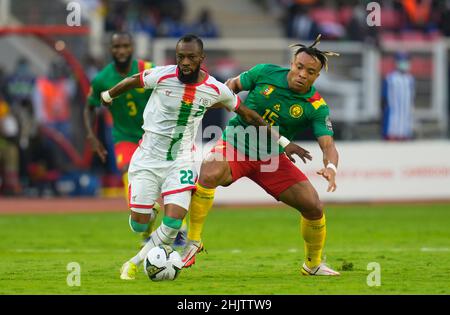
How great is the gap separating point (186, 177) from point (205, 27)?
17027 millimetres

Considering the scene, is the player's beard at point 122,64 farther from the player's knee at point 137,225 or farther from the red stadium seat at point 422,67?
the red stadium seat at point 422,67

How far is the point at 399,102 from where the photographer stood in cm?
2481

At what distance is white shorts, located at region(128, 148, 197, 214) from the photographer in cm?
1067

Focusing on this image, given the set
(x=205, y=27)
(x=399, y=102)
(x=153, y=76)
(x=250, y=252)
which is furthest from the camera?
(x=205, y=27)

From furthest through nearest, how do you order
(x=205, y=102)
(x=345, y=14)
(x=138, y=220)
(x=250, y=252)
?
(x=345, y=14), (x=250, y=252), (x=138, y=220), (x=205, y=102)

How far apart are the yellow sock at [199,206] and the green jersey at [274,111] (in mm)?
616

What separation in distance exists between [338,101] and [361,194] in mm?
3751

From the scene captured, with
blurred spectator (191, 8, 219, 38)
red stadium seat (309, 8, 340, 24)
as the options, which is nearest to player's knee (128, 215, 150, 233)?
blurred spectator (191, 8, 219, 38)

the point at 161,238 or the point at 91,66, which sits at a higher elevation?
the point at 91,66

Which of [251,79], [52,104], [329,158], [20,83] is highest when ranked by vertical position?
[20,83]

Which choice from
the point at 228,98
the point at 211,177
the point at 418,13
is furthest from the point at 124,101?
the point at 418,13

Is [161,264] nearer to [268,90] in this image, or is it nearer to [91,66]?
[268,90]

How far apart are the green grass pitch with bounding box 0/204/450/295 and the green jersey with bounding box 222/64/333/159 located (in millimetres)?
1354

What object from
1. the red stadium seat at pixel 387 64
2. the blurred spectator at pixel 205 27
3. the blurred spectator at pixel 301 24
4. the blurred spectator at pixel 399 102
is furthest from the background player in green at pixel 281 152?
the blurred spectator at pixel 205 27
